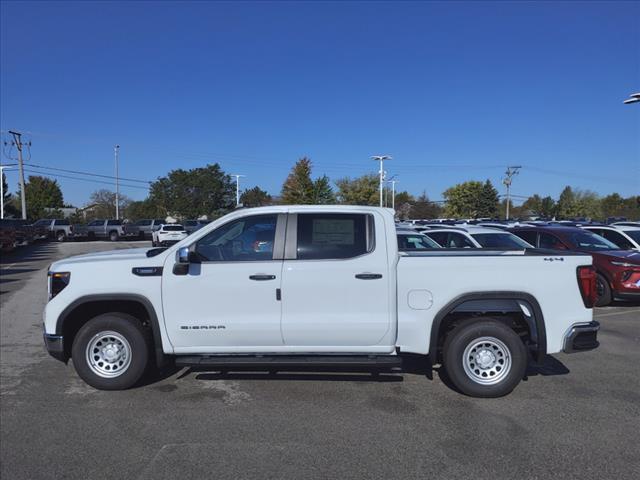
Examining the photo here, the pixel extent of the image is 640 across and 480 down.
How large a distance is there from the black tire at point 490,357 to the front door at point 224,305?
180cm

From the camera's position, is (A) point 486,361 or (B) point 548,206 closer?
(A) point 486,361

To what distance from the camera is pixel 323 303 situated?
5031mm

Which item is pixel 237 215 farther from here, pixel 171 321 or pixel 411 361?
pixel 411 361

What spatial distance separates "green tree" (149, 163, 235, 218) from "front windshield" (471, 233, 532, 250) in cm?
6187

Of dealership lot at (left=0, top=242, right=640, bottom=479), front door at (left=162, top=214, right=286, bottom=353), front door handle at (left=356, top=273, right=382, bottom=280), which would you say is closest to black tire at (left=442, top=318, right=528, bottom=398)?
dealership lot at (left=0, top=242, right=640, bottom=479)

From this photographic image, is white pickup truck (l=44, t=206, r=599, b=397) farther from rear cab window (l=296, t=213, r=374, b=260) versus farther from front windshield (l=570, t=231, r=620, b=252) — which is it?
front windshield (l=570, t=231, r=620, b=252)

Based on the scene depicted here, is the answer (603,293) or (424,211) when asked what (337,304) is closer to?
(603,293)

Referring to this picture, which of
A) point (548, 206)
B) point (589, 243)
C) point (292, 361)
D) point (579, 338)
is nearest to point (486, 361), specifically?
point (579, 338)

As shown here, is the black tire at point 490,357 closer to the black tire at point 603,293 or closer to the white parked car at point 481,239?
the white parked car at point 481,239

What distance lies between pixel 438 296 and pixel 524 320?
1.10 meters

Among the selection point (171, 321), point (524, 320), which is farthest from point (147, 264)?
point (524, 320)

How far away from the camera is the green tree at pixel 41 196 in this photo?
246 ft

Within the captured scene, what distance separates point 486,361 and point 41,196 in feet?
282

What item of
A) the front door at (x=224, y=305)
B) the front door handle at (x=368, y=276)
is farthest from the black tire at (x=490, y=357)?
the front door at (x=224, y=305)
